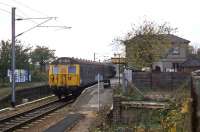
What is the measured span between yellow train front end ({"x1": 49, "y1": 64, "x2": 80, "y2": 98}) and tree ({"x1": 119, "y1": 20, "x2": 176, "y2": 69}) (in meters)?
14.3

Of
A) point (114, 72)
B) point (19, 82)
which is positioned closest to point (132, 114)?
point (19, 82)

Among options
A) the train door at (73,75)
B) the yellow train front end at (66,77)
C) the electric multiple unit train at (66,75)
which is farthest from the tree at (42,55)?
the train door at (73,75)

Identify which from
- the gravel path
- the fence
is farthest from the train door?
the fence

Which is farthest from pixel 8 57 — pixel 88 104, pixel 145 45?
pixel 88 104

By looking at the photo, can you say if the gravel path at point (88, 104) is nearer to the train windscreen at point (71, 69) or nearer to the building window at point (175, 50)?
the train windscreen at point (71, 69)

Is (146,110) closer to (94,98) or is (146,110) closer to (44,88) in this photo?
(94,98)

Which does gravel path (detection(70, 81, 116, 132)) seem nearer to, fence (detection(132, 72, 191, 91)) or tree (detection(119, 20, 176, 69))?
fence (detection(132, 72, 191, 91))

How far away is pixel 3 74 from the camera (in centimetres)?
5028

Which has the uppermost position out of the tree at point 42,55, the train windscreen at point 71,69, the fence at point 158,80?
the tree at point 42,55

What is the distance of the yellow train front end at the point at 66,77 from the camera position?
3562 cm

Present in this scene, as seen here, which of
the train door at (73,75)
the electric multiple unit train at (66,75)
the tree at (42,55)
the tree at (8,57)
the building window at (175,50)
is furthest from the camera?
the tree at (42,55)

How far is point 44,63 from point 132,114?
216 ft

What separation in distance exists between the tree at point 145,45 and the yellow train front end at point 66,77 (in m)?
14.3

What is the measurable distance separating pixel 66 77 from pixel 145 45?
701 inches
